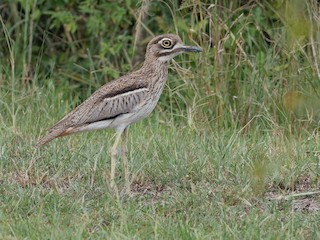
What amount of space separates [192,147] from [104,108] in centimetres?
85

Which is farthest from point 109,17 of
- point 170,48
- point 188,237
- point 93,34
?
point 188,237

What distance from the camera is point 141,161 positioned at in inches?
304

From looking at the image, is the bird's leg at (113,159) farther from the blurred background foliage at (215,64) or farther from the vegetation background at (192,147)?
the blurred background foliage at (215,64)

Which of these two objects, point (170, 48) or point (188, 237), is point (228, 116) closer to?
point (170, 48)

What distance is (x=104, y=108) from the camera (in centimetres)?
753

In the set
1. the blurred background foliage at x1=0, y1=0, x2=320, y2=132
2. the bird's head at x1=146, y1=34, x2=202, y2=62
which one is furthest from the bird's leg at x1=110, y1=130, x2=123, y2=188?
the blurred background foliage at x1=0, y1=0, x2=320, y2=132

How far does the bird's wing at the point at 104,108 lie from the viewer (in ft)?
24.5

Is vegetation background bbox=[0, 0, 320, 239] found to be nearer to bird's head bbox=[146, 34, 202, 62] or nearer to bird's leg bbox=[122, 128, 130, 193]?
bird's leg bbox=[122, 128, 130, 193]

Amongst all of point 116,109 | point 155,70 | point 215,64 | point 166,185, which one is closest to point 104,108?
point 116,109

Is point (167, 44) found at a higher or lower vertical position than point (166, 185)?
higher

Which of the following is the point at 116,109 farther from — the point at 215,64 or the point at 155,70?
the point at 215,64

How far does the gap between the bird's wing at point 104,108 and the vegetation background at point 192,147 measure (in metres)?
0.27

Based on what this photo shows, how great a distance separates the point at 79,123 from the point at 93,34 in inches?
199

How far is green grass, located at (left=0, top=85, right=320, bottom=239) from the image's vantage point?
6168mm
